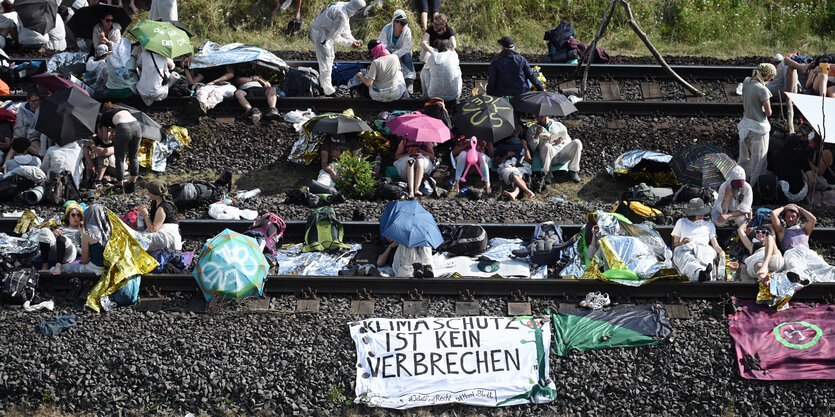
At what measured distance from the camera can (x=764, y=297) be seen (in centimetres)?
1116

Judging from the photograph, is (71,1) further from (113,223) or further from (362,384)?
(362,384)

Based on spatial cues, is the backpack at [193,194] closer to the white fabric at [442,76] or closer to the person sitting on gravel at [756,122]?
the white fabric at [442,76]

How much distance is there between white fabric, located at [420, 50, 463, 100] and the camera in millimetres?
15008

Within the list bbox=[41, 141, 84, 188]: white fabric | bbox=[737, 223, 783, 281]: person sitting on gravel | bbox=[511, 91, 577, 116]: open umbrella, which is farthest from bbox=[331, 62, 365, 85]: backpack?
bbox=[737, 223, 783, 281]: person sitting on gravel

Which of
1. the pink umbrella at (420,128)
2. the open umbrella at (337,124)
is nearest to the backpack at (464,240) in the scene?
the pink umbrella at (420,128)

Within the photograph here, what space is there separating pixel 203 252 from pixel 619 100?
23.8 feet

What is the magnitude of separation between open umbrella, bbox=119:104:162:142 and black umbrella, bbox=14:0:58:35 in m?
3.80

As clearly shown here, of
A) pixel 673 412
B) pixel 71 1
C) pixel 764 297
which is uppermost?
pixel 71 1

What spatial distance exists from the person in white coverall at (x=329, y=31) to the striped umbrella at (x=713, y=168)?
5.40 m

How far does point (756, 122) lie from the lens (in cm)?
1381

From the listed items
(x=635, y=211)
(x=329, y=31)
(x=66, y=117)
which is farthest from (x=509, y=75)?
(x=66, y=117)

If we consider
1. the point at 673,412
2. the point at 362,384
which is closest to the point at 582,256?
the point at 673,412

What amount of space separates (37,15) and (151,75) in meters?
3.38

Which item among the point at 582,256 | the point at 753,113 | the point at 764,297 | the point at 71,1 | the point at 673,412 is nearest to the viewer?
the point at 673,412
